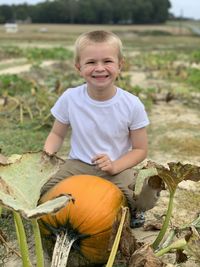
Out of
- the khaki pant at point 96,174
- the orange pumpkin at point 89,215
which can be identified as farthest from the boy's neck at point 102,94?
the orange pumpkin at point 89,215

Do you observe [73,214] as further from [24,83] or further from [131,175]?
[24,83]

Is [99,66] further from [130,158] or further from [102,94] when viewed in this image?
[130,158]

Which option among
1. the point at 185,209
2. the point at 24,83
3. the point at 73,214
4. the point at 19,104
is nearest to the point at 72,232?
the point at 73,214

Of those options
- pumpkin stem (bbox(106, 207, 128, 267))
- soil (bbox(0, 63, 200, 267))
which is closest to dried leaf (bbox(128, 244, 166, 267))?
pumpkin stem (bbox(106, 207, 128, 267))

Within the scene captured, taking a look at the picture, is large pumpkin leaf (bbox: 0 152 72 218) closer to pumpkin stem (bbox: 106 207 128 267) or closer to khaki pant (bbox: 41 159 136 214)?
pumpkin stem (bbox: 106 207 128 267)

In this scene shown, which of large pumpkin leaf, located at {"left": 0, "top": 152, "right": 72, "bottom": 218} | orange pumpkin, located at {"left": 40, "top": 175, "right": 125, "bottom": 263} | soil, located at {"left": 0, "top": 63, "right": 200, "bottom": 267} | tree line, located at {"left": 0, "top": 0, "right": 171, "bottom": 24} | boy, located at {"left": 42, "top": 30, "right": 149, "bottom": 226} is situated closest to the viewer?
large pumpkin leaf, located at {"left": 0, "top": 152, "right": 72, "bottom": 218}

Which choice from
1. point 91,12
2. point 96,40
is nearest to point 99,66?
point 96,40

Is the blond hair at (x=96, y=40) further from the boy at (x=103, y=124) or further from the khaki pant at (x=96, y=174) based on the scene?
the khaki pant at (x=96, y=174)

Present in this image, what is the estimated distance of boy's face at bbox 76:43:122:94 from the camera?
278 cm

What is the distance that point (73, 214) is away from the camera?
2.37 meters

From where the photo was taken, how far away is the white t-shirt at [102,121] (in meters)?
2.98

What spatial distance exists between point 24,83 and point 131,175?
5219 mm

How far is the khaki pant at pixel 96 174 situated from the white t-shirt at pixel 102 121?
0.04 m

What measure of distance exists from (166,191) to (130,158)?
1.11 meters
